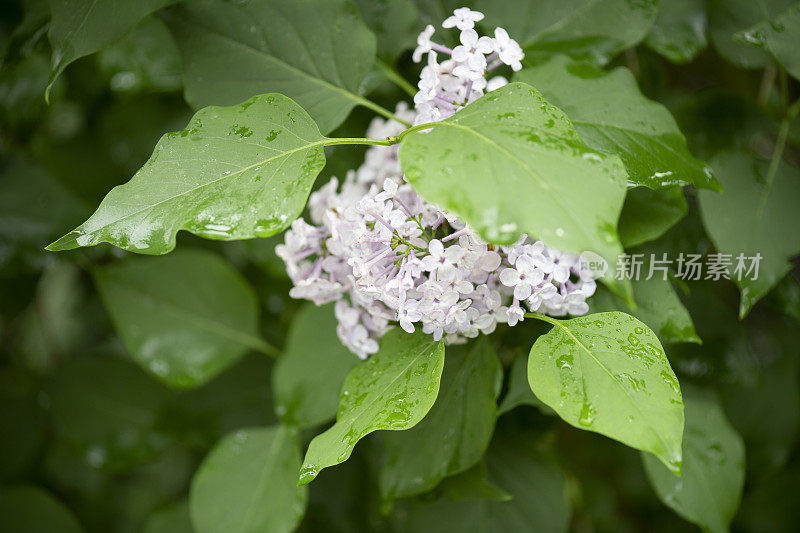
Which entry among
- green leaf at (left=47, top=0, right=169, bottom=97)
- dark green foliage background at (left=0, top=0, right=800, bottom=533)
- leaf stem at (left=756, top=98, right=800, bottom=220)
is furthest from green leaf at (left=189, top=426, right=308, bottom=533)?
leaf stem at (left=756, top=98, right=800, bottom=220)

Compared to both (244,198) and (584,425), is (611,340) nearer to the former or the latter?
(584,425)

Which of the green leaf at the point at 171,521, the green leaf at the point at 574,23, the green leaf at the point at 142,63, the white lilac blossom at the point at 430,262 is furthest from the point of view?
the green leaf at the point at 171,521

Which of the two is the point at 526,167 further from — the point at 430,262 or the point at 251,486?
the point at 251,486

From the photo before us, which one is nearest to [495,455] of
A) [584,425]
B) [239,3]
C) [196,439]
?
[584,425]

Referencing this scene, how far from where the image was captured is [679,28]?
32.1 inches

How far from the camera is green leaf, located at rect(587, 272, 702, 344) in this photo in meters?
0.62

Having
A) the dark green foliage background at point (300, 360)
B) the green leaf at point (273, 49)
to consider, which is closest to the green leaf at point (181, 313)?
the dark green foliage background at point (300, 360)

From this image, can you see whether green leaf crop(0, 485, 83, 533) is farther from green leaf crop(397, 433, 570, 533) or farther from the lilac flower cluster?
the lilac flower cluster

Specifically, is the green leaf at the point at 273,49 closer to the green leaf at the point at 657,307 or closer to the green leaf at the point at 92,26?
the green leaf at the point at 92,26

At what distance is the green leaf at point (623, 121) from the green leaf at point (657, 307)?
119 millimetres

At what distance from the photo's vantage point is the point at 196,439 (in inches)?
40.2

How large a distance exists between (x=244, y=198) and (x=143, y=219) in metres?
0.08

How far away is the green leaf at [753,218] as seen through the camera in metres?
0.70

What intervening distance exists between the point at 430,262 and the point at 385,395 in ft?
0.41
